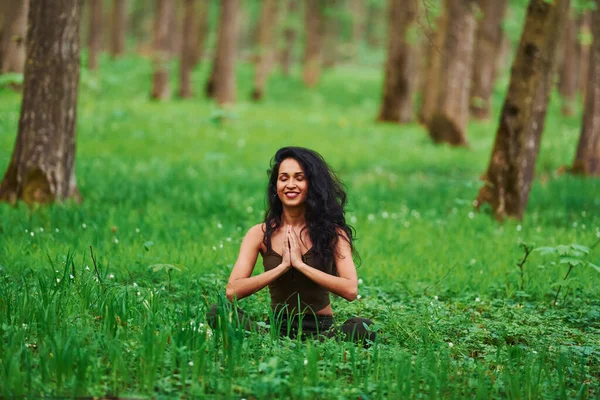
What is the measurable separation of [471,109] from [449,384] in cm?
2515

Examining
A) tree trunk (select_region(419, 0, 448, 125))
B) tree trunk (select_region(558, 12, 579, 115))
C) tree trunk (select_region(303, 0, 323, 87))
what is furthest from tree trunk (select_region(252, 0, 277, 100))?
tree trunk (select_region(558, 12, 579, 115))

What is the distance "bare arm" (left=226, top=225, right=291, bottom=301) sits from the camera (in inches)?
175

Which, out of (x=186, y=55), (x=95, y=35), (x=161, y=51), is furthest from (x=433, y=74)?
(x=95, y=35)

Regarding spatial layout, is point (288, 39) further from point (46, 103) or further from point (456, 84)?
point (46, 103)

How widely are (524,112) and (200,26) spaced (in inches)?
1234

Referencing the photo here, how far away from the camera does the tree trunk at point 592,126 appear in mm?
13516

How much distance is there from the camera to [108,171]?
1138cm

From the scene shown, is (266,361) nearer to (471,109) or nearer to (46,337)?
(46,337)

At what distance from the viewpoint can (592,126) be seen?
13508 millimetres

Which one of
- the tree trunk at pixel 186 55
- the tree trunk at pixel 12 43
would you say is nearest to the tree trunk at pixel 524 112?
the tree trunk at pixel 12 43

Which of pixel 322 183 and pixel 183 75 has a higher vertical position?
pixel 183 75

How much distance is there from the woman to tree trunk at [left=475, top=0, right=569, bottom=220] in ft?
15.5

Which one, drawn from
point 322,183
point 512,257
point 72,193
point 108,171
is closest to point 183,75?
point 108,171

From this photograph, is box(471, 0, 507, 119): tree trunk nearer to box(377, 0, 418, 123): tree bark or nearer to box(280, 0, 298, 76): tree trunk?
box(377, 0, 418, 123): tree bark
